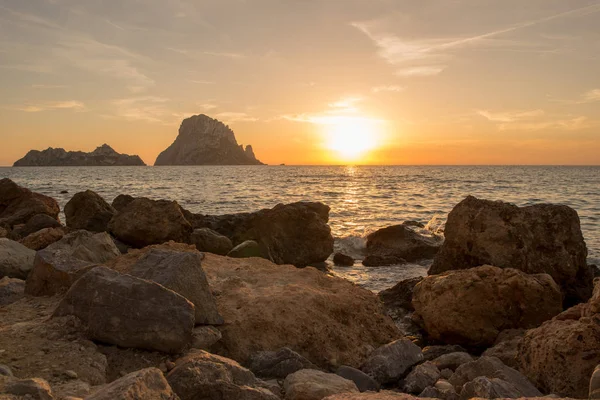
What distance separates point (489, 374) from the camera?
5102 millimetres

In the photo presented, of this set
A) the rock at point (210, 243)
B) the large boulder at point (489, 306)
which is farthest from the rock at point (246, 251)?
the large boulder at point (489, 306)

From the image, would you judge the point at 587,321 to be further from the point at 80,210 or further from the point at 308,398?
the point at 80,210

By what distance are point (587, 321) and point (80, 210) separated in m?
14.4

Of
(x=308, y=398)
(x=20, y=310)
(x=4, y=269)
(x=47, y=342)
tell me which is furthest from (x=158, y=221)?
(x=308, y=398)

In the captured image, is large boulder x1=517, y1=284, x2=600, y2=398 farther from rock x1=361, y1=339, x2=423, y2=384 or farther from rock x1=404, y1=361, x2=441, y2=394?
rock x1=361, y1=339, x2=423, y2=384

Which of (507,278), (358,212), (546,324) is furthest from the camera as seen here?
(358,212)

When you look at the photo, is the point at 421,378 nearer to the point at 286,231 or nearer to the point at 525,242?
the point at 525,242

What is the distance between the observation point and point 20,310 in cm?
594

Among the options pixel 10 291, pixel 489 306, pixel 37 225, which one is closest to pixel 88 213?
pixel 37 225

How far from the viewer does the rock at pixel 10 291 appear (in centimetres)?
640

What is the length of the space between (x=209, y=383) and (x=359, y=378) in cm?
203

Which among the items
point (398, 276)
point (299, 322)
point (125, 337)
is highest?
point (125, 337)

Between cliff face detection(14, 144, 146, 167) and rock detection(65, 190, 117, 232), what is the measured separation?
182590 millimetres

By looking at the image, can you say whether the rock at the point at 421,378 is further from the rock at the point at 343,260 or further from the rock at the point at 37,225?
the rock at the point at 37,225
